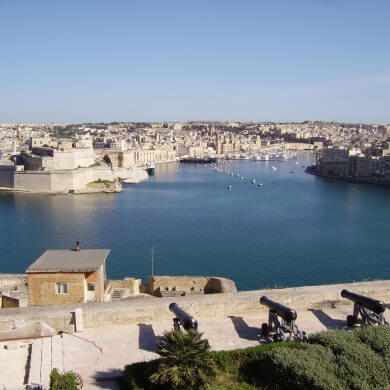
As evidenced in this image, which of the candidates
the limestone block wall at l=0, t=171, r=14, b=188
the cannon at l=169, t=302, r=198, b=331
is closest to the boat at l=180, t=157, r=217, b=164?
the limestone block wall at l=0, t=171, r=14, b=188

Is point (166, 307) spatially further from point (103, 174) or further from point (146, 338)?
point (103, 174)

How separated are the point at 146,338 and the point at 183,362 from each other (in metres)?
0.87

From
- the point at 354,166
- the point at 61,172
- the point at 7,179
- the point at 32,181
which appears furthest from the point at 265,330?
the point at 354,166

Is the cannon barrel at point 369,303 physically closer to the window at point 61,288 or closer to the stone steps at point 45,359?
the stone steps at point 45,359

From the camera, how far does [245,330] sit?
3.89m

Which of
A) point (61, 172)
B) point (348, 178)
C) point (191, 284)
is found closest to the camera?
point (191, 284)

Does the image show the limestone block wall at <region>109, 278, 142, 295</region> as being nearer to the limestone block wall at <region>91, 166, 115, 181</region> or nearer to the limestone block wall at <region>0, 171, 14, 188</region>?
the limestone block wall at <region>0, 171, 14, 188</region>

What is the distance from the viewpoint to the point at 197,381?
112 inches

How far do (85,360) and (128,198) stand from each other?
2806cm

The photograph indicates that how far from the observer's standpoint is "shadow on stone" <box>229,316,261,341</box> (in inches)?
148

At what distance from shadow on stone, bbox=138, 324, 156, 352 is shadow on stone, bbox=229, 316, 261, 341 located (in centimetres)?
64

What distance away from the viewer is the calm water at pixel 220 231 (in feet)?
46.5

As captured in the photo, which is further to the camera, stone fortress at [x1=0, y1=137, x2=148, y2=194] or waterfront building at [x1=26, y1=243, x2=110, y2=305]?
stone fortress at [x1=0, y1=137, x2=148, y2=194]

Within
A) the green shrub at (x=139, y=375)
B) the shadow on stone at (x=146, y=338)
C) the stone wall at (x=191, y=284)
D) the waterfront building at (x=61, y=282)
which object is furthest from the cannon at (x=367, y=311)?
the stone wall at (x=191, y=284)
